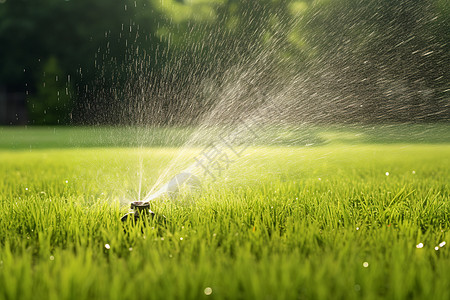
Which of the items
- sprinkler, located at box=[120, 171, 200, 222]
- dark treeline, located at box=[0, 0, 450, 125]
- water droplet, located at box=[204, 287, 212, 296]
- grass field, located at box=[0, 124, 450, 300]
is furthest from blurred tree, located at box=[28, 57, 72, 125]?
water droplet, located at box=[204, 287, 212, 296]

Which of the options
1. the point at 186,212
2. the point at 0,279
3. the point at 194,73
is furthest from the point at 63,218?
the point at 194,73

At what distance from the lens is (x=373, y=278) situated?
1.73 metres

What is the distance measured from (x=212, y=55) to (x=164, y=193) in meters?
21.3

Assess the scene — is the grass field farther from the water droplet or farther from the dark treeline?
the dark treeline

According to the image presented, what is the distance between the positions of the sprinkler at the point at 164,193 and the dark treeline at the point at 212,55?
249 inches

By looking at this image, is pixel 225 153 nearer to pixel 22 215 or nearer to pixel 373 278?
pixel 22 215

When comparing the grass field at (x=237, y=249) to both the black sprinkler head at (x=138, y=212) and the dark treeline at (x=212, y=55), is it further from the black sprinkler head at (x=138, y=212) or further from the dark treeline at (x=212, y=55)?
the dark treeline at (x=212, y=55)

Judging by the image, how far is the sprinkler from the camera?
8.79ft

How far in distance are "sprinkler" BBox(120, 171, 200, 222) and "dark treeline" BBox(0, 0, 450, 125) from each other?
20.7ft

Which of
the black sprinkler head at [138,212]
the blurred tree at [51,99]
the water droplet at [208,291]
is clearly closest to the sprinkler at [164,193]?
the black sprinkler head at [138,212]

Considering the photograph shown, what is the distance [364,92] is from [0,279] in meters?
17.5

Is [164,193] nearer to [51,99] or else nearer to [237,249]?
[237,249]

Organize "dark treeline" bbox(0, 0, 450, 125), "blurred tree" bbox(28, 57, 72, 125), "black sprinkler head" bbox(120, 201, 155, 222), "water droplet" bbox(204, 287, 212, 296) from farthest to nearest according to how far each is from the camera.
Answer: "blurred tree" bbox(28, 57, 72, 125), "dark treeline" bbox(0, 0, 450, 125), "black sprinkler head" bbox(120, 201, 155, 222), "water droplet" bbox(204, 287, 212, 296)

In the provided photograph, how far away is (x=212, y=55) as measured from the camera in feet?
79.3
